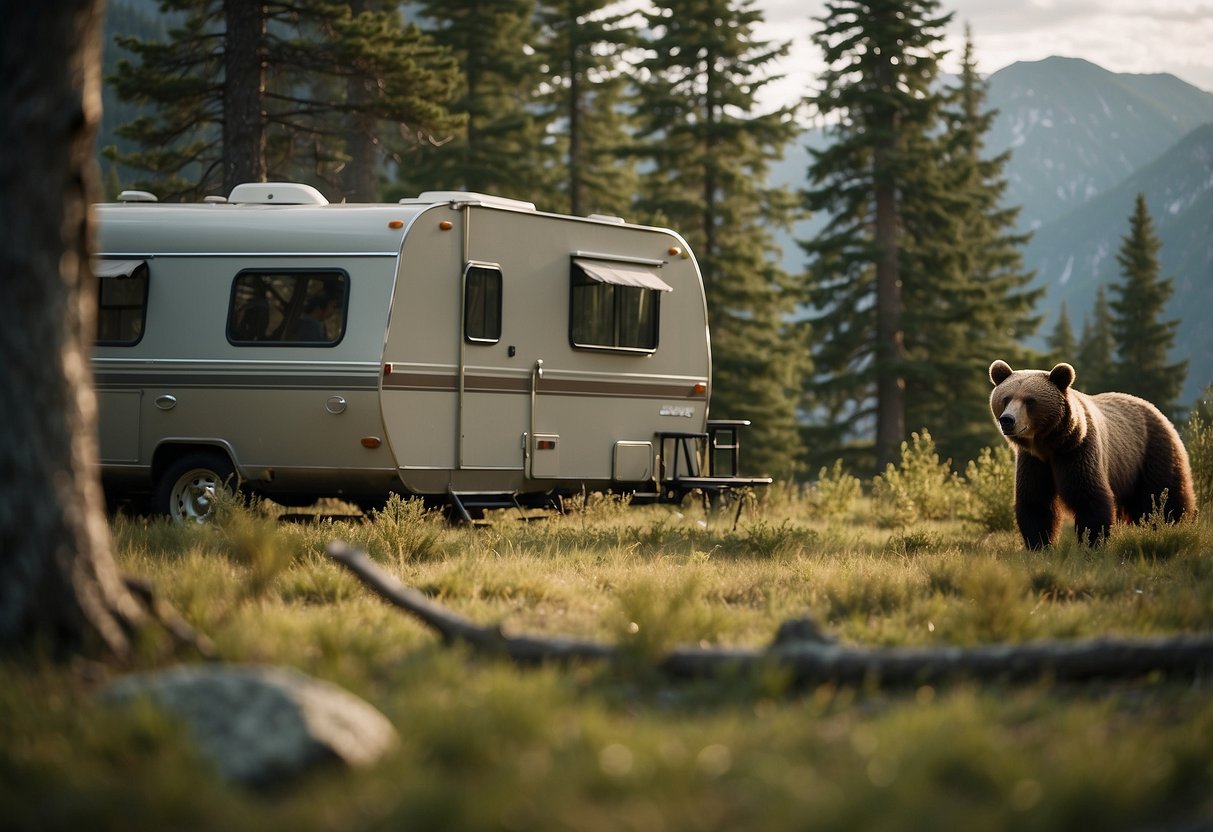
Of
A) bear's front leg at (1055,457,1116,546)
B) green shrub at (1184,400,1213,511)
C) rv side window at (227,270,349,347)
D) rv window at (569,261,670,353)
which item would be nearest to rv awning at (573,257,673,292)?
→ rv window at (569,261,670,353)

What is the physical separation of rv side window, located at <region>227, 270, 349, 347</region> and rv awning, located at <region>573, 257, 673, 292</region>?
7.38 feet

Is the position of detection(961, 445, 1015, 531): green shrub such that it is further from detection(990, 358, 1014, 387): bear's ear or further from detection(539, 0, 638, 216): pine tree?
detection(539, 0, 638, 216): pine tree

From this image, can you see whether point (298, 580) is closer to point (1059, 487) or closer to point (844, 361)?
point (1059, 487)

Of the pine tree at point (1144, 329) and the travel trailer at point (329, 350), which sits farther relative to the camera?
the pine tree at point (1144, 329)

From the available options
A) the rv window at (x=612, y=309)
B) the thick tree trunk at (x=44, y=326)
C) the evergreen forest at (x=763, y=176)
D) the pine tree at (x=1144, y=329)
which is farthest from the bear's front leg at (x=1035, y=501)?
the pine tree at (x=1144, y=329)

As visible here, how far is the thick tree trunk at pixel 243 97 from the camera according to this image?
1538 centimetres

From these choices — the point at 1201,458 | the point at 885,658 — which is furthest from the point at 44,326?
the point at 1201,458

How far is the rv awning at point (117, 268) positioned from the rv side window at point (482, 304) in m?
2.58

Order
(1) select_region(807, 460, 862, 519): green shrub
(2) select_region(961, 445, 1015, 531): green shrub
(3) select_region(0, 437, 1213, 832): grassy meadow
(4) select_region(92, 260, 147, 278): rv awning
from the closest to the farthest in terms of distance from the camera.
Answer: (3) select_region(0, 437, 1213, 832): grassy meadow, (4) select_region(92, 260, 147, 278): rv awning, (2) select_region(961, 445, 1015, 531): green shrub, (1) select_region(807, 460, 862, 519): green shrub

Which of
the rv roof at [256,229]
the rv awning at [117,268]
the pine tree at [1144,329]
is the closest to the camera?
the rv roof at [256,229]

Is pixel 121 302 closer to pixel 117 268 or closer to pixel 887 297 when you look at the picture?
pixel 117 268

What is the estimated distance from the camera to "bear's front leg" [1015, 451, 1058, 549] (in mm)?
9086

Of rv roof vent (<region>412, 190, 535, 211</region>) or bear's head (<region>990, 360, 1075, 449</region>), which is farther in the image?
rv roof vent (<region>412, 190, 535, 211</region>)

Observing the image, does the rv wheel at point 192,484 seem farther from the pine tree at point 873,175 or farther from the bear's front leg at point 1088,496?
the pine tree at point 873,175
